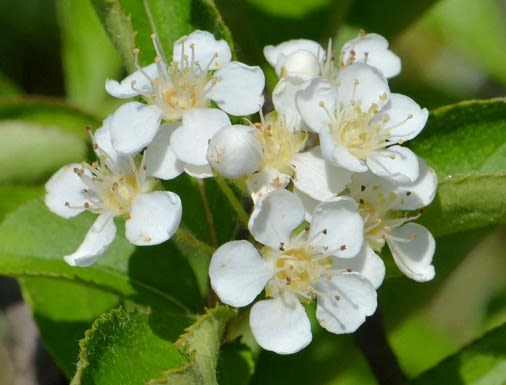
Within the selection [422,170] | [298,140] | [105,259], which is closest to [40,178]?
[105,259]

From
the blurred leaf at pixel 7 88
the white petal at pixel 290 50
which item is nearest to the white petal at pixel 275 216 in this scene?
the white petal at pixel 290 50

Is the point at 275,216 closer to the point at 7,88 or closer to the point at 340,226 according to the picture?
the point at 340,226

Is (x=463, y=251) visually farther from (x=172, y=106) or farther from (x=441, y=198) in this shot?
(x=172, y=106)

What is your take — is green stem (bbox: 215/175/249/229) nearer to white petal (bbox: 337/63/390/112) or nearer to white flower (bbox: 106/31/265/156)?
white flower (bbox: 106/31/265/156)

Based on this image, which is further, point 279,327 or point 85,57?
point 85,57

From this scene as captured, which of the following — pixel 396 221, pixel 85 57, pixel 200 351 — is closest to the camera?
pixel 200 351

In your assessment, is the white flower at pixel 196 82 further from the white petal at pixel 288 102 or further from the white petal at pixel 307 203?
the white petal at pixel 307 203

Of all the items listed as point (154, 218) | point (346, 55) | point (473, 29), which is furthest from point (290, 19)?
point (473, 29)
